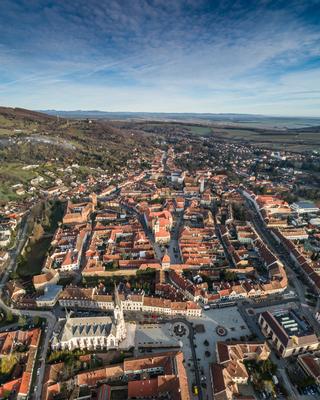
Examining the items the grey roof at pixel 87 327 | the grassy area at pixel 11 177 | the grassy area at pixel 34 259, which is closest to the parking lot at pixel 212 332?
the grey roof at pixel 87 327

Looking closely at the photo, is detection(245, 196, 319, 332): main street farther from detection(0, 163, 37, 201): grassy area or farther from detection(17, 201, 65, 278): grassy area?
detection(0, 163, 37, 201): grassy area

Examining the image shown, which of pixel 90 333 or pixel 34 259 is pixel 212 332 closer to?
pixel 90 333

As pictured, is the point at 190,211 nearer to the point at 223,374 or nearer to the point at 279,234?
the point at 279,234

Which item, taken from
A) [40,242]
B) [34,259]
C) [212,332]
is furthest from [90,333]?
[40,242]

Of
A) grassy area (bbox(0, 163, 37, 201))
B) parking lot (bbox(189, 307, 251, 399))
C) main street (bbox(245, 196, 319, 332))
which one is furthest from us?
grassy area (bbox(0, 163, 37, 201))

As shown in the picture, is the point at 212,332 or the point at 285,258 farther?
the point at 285,258

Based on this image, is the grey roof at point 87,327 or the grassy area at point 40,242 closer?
the grey roof at point 87,327

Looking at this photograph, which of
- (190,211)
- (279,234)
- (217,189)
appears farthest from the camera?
(217,189)

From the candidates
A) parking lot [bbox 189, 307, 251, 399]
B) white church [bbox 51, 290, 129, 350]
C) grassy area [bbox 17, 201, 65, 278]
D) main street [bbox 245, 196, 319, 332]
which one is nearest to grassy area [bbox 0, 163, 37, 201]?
grassy area [bbox 17, 201, 65, 278]

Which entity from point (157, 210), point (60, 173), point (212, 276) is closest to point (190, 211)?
point (157, 210)

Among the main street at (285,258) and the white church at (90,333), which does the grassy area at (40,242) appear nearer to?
the white church at (90,333)

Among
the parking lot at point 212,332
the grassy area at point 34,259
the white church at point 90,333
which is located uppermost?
the white church at point 90,333
